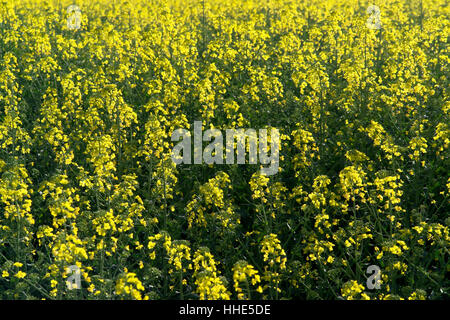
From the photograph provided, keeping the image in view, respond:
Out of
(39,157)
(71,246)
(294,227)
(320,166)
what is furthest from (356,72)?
(71,246)

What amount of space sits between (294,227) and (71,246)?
1.98 m

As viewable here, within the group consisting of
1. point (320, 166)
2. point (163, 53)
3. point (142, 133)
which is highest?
point (163, 53)

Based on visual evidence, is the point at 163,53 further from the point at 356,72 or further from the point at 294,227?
the point at 294,227

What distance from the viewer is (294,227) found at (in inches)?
186

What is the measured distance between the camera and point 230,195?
5.39 meters

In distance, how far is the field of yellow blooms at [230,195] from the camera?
396cm

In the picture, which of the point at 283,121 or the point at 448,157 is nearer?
the point at 448,157

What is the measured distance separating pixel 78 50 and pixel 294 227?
6.34 meters

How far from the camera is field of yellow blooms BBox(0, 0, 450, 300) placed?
3.96 meters
